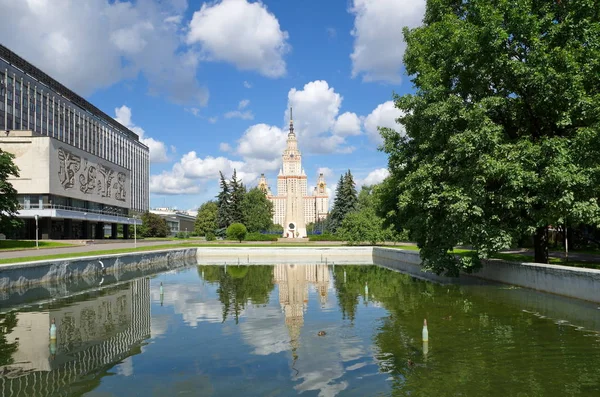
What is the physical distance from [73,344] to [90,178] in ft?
232

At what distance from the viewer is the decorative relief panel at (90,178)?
68.8 m

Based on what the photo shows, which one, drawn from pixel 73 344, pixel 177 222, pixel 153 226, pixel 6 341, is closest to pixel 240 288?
pixel 73 344

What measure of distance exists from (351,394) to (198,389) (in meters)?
3.13

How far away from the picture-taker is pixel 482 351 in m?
11.9

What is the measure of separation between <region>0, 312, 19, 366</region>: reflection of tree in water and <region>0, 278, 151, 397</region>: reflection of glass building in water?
14 centimetres

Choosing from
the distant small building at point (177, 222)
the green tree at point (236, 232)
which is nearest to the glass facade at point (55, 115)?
the distant small building at point (177, 222)

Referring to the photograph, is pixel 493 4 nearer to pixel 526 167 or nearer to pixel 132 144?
pixel 526 167

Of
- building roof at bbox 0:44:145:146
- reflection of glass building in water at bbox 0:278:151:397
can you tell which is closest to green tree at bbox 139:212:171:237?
building roof at bbox 0:44:145:146

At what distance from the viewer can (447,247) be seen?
24.6 metres

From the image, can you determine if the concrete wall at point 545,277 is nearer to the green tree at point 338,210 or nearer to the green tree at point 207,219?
the green tree at point 338,210

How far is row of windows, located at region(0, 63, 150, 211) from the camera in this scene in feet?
264

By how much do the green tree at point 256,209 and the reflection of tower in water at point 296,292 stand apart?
65475mm

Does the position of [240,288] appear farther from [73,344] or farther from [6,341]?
[6,341]

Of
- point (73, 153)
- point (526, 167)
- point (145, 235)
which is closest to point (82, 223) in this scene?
point (73, 153)
